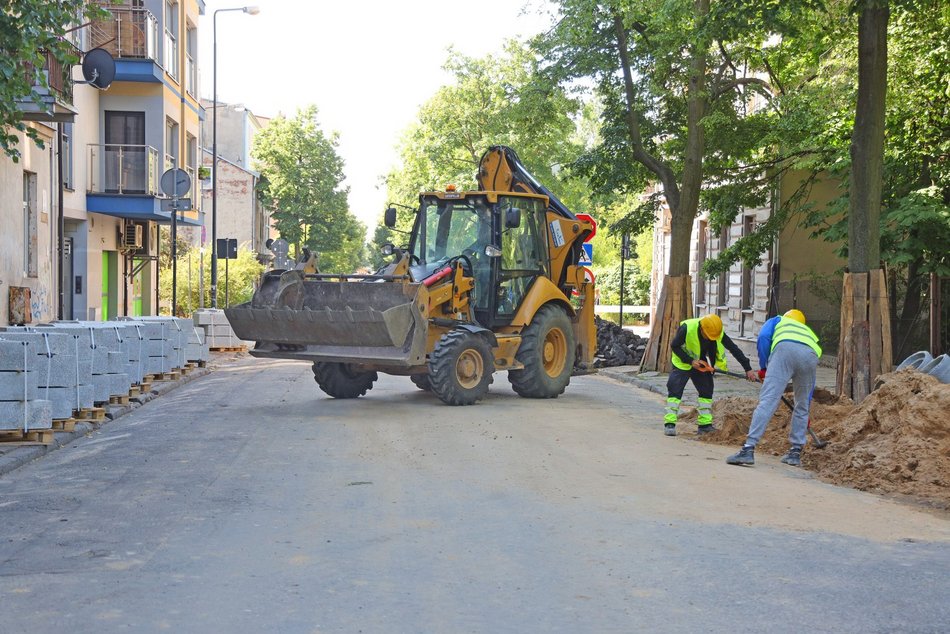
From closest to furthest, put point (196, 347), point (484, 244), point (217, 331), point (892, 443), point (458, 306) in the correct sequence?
point (892, 443)
point (458, 306)
point (484, 244)
point (196, 347)
point (217, 331)

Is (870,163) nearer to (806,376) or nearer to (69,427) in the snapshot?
(806,376)

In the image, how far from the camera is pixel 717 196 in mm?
22281

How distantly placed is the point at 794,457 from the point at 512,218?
6151 millimetres

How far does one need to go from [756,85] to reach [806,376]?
12.7m

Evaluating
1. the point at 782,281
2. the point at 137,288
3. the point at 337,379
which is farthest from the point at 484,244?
the point at 137,288

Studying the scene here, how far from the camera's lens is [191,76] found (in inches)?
1432

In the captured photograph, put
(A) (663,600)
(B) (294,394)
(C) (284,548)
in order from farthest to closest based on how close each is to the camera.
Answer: (B) (294,394) < (C) (284,548) < (A) (663,600)

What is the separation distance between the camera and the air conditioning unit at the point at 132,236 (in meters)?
31.9

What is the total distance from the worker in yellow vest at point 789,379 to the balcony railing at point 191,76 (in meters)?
27.5

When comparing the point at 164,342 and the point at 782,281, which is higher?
the point at 782,281

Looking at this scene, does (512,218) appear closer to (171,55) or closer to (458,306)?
(458,306)

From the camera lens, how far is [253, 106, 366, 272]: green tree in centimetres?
7356

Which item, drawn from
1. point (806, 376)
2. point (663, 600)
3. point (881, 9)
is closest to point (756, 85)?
point (881, 9)

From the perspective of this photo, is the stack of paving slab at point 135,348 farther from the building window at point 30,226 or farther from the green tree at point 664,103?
the green tree at point 664,103
